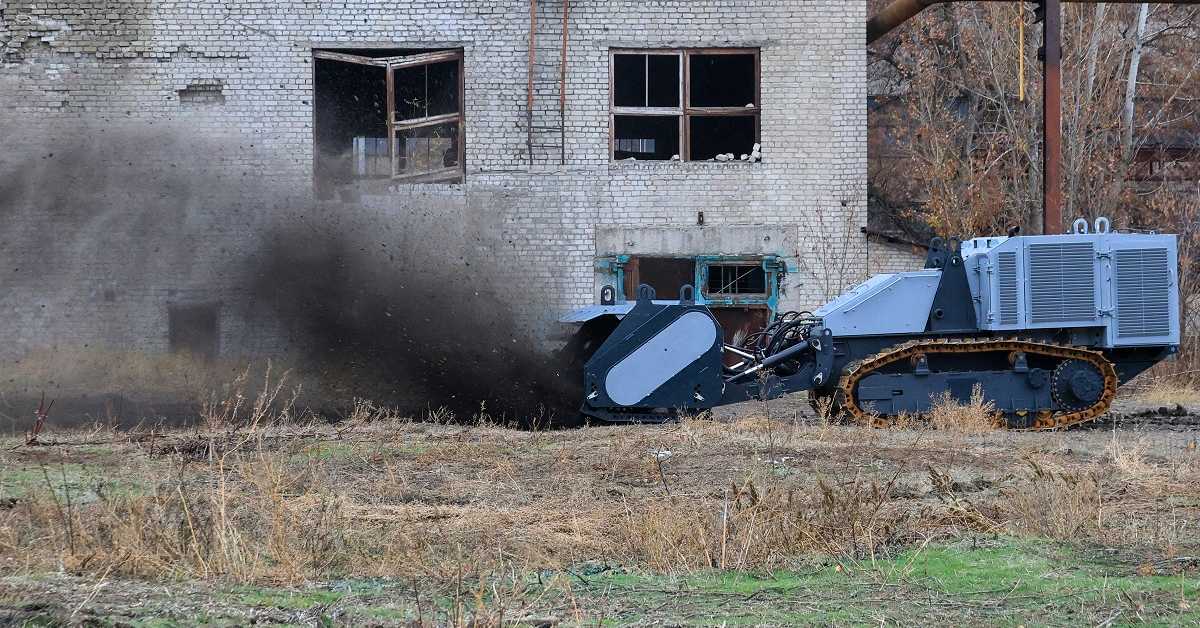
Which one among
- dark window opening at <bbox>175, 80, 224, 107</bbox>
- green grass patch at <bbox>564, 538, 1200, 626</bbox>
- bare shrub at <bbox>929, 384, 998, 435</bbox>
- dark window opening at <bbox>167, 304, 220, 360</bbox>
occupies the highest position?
dark window opening at <bbox>175, 80, 224, 107</bbox>

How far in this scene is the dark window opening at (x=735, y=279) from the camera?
22.7m

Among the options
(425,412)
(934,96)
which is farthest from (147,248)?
(934,96)

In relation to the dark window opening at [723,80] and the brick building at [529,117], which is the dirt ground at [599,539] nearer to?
the brick building at [529,117]

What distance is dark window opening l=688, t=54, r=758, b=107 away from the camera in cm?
2283

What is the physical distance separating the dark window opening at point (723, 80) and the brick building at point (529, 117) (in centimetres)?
4

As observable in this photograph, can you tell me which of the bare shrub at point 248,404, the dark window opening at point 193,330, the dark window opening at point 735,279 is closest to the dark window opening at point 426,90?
the dark window opening at point 193,330

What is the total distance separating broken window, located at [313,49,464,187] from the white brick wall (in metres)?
0.27

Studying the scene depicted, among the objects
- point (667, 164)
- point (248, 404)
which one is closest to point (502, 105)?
point (667, 164)

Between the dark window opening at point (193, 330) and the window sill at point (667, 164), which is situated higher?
the window sill at point (667, 164)

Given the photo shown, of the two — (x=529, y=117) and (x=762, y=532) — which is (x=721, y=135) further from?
(x=762, y=532)

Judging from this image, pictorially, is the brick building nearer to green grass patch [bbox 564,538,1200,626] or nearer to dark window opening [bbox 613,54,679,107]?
dark window opening [bbox 613,54,679,107]

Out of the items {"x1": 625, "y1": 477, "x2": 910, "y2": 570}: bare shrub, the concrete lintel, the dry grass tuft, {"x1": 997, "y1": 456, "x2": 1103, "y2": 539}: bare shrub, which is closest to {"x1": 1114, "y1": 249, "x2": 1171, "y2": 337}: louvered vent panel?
the dry grass tuft

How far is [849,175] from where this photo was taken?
893 inches

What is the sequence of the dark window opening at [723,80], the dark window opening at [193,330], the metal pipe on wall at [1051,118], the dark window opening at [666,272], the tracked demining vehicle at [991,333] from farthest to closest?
the dark window opening at [723,80]
the dark window opening at [666,272]
the dark window opening at [193,330]
the metal pipe on wall at [1051,118]
the tracked demining vehicle at [991,333]
